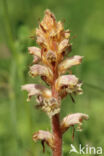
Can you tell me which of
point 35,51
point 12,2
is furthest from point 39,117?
Result: point 12,2

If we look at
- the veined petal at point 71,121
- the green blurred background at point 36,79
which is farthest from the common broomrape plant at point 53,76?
the green blurred background at point 36,79

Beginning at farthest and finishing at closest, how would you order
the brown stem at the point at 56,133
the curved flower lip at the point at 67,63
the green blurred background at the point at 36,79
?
the green blurred background at the point at 36,79 → the curved flower lip at the point at 67,63 → the brown stem at the point at 56,133

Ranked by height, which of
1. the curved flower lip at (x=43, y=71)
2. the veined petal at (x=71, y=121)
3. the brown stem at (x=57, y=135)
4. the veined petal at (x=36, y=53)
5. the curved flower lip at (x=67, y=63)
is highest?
the veined petal at (x=36, y=53)

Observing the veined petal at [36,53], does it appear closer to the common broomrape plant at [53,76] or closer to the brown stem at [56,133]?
the common broomrape plant at [53,76]

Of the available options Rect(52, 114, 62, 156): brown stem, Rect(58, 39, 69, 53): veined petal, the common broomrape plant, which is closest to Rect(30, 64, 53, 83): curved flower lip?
the common broomrape plant

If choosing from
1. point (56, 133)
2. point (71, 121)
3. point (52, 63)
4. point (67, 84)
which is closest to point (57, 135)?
point (56, 133)

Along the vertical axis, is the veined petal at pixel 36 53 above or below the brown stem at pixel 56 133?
above

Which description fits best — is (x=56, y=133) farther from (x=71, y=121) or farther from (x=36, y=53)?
(x=36, y=53)

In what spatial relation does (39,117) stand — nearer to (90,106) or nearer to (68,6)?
(90,106)
